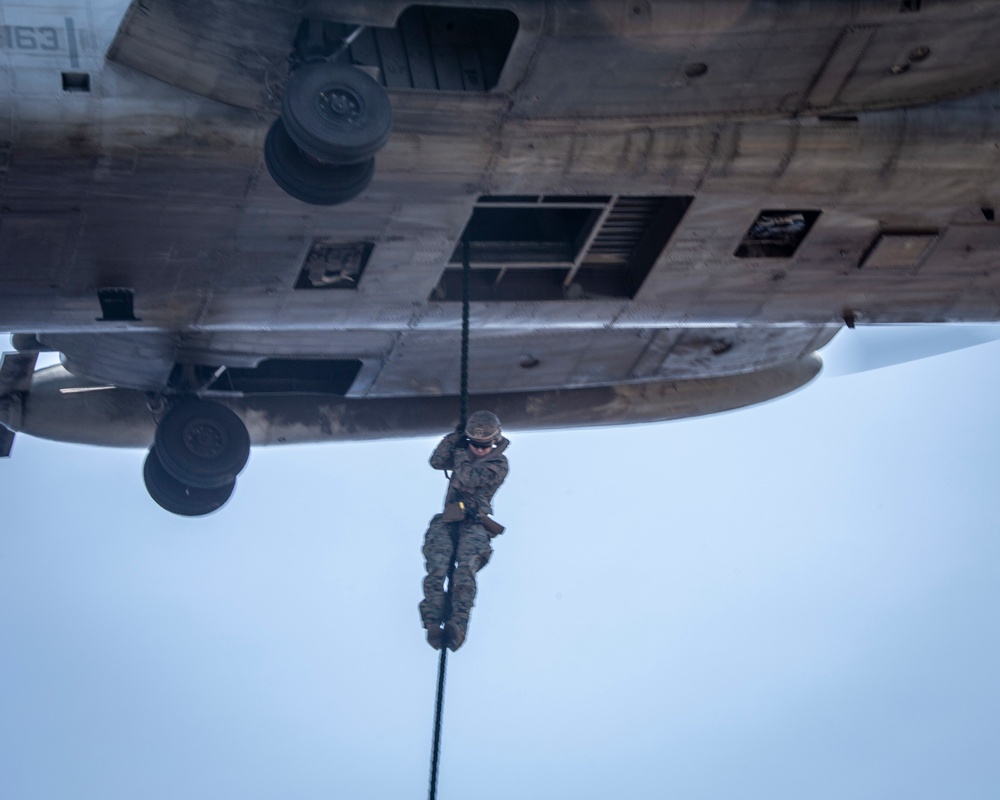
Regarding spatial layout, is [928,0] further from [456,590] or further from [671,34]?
[456,590]

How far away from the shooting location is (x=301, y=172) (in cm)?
1198

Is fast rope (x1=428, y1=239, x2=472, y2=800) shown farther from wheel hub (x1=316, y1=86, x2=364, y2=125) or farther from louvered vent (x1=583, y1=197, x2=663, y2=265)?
Result: wheel hub (x1=316, y1=86, x2=364, y2=125)

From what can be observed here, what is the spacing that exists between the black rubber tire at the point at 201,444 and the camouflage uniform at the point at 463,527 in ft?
10.3

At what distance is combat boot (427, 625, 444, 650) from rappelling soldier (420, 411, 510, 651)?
0.24 meters

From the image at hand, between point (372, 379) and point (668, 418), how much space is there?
3.93m

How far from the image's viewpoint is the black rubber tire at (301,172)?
11.9 meters

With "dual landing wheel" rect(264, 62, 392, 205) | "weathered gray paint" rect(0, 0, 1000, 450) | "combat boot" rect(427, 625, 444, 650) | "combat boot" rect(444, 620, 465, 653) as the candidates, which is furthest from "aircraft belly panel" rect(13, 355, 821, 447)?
"dual landing wheel" rect(264, 62, 392, 205)

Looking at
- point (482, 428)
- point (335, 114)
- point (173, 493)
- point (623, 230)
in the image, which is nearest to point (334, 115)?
point (335, 114)

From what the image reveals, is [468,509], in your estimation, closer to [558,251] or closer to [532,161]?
[558,251]

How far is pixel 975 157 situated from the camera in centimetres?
1406

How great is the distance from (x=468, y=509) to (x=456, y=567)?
509mm

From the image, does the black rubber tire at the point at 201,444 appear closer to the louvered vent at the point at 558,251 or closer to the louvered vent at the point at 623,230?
the louvered vent at the point at 558,251

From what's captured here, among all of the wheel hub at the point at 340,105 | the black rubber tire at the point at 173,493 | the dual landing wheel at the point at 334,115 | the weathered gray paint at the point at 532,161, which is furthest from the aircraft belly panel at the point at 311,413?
the wheel hub at the point at 340,105

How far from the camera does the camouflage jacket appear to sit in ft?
45.8
